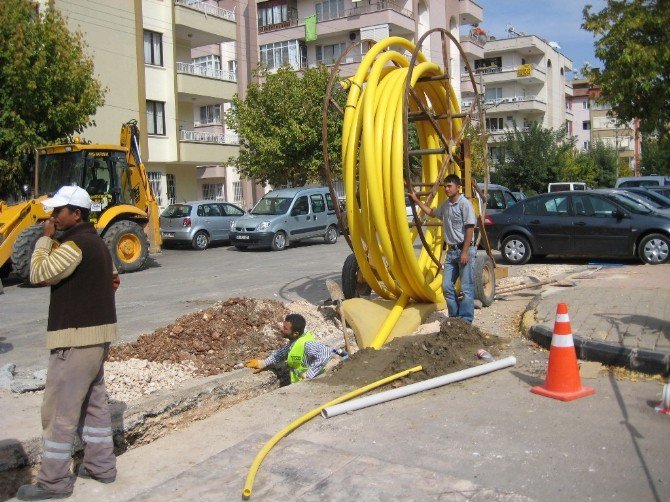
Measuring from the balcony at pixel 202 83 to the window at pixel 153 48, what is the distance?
3.69ft

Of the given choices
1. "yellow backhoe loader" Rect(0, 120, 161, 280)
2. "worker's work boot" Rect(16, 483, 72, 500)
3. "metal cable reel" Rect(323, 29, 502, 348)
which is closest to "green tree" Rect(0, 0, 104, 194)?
"yellow backhoe loader" Rect(0, 120, 161, 280)

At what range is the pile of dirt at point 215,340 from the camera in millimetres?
7684

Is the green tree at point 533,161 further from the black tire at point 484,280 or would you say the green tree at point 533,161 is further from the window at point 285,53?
the black tire at point 484,280

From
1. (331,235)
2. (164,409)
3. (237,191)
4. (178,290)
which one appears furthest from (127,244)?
(237,191)

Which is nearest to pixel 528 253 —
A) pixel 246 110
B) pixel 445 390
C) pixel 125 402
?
pixel 445 390

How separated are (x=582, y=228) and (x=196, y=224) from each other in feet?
44.0

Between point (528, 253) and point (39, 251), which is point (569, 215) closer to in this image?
point (528, 253)

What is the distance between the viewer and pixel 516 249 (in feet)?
53.6

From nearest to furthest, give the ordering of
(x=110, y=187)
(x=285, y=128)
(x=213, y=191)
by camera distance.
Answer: (x=110, y=187) → (x=285, y=128) → (x=213, y=191)

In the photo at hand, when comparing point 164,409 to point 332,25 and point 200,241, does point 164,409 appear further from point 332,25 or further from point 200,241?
point 332,25

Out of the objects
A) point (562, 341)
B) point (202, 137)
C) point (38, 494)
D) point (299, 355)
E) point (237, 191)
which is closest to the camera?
point (38, 494)

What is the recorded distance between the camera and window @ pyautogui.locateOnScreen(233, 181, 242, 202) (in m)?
41.0

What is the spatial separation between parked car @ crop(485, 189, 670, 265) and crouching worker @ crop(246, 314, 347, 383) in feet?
31.7

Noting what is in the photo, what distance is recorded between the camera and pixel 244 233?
22.8 meters
